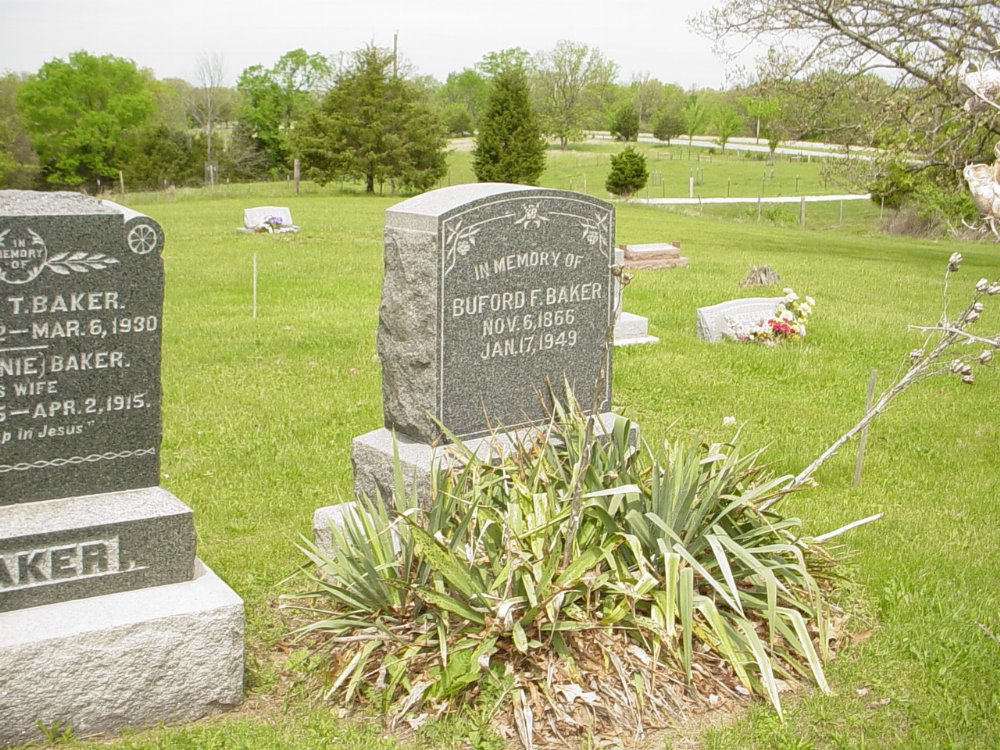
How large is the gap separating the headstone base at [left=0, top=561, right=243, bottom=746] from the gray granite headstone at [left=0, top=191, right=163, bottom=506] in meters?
0.59

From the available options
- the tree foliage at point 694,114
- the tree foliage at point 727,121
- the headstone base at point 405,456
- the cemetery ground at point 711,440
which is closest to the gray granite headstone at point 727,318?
the cemetery ground at point 711,440

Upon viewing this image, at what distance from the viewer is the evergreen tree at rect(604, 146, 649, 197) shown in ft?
129

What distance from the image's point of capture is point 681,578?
466 centimetres

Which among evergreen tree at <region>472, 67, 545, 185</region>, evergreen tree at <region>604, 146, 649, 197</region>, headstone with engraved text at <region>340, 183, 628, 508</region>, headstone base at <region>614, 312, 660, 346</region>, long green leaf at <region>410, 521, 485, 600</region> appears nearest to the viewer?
long green leaf at <region>410, 521, 485, 600</region>

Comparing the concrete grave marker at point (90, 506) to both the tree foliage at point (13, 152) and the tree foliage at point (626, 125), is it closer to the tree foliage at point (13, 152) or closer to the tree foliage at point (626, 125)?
the tree foliage at point (13, 152)

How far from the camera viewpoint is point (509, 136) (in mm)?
38875

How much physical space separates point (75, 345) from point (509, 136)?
116 feet

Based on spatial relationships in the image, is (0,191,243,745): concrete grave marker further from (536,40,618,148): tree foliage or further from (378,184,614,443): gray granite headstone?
(536,40,618,148): tree foliage

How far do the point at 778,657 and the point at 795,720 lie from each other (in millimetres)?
489

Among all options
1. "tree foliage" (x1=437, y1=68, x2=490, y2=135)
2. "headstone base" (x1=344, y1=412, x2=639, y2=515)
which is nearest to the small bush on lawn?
"headstone base" (x1=344, y1=412, x2=639, y2=515)

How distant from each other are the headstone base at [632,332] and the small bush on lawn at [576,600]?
6941mm

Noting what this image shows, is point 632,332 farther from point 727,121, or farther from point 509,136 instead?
point 727,121

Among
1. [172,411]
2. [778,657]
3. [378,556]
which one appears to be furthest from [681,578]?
[172,411]

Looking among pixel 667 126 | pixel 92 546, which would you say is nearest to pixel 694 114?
pixel 667 126
